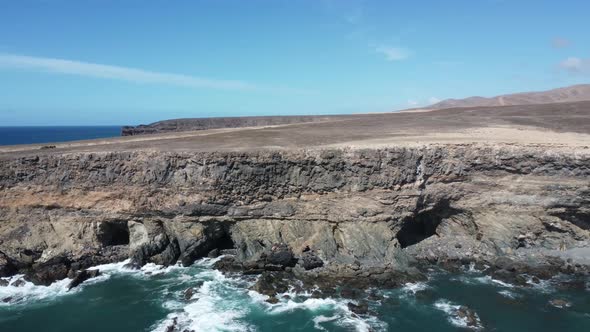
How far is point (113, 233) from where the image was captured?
109ft

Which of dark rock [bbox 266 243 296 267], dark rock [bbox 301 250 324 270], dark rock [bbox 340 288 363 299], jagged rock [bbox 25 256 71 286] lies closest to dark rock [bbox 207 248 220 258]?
dark rock [bbox 266 243 296 267]

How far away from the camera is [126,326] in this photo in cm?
2286

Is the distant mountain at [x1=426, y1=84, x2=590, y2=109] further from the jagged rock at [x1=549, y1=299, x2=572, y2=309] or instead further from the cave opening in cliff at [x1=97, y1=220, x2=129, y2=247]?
the cave opening in cliff at [x1=97, y1=220, x2=129, y2=247]

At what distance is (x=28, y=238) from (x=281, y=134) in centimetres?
2289

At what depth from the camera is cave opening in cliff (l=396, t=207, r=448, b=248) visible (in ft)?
106

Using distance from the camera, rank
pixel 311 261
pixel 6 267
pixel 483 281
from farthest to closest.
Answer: pixel 6 267 → pixel 311 261 → pixel 483 281

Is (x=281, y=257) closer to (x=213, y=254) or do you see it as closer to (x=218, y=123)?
(x=213, y=254)

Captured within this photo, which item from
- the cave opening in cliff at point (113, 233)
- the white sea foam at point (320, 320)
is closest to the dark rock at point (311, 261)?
the white sea foam at point (320, 320)

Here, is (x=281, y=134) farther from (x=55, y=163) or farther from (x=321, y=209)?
(x=55, y=163)

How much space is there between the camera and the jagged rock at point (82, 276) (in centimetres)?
2770

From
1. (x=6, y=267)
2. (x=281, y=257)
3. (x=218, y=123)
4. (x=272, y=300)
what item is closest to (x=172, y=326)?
(x=272, y=300)

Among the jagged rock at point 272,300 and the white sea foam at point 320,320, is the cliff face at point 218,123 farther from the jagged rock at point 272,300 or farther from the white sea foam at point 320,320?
the white sea foam at point 320,320

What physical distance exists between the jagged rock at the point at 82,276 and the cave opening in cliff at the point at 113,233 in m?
3.18

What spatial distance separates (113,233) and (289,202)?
14.4 m
